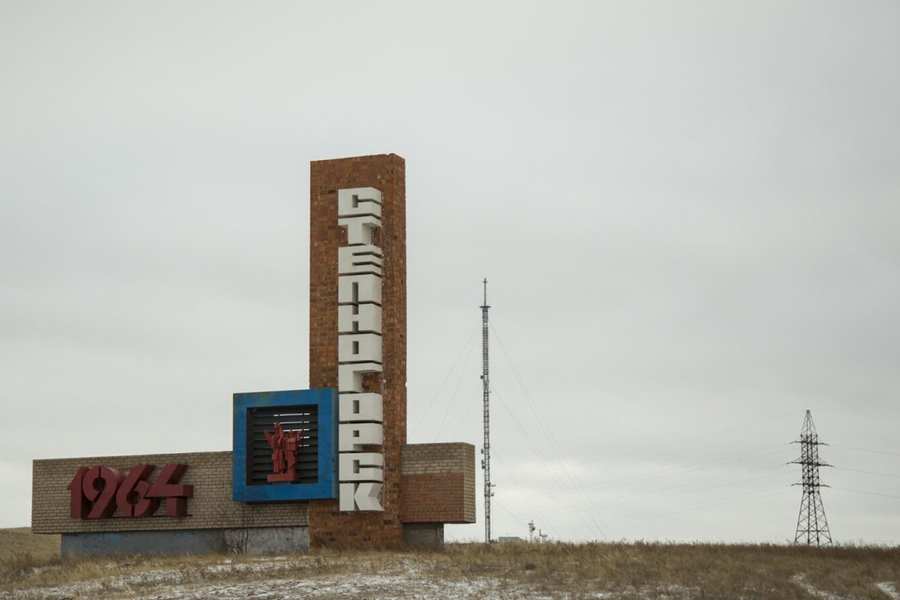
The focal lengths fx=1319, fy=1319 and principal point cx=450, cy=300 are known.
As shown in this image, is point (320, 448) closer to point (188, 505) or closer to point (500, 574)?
point (188, 505)

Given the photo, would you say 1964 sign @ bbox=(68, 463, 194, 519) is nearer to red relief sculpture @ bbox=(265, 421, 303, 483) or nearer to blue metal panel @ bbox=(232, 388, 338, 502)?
blue metal panel @ bbox=(232, 388, 338, 502)

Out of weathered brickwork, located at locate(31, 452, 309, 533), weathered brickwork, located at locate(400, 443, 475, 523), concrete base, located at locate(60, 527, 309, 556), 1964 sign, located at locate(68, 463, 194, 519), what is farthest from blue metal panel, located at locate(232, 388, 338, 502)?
weathered brickwork, located at locate(400, 443, 475, 523)

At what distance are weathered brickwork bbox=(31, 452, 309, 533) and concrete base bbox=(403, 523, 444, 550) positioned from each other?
3.76 meters

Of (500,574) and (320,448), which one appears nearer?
(500,574)

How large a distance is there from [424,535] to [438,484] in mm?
1930

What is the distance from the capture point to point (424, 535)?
4728 cm

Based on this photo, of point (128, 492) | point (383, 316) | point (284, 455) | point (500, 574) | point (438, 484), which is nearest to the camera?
point (500, 574)

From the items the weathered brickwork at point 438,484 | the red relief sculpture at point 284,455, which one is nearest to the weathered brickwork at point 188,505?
the red relief sculpture at point 284,455

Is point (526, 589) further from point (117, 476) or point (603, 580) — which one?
point (117, 476)

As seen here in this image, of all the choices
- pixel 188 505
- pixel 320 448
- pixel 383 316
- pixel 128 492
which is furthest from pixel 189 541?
pixel 383 316

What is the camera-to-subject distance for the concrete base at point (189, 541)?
157 feet

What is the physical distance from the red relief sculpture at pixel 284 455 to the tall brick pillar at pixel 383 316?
1.40 metres

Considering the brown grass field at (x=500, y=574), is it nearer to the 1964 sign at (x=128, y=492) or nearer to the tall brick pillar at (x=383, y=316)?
the tall brick pillar at (x=383, y=316)

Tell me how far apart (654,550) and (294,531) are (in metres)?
13.2
